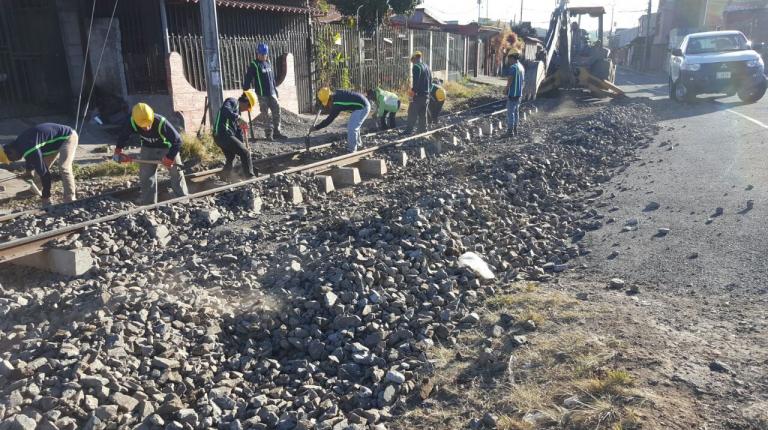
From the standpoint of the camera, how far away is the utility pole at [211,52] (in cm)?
1030

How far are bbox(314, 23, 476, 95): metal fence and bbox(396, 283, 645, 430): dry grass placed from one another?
14.5 meters

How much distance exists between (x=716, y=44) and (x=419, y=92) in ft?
30.5

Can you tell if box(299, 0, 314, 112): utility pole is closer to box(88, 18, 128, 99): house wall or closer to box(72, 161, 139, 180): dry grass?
box(88, 18, 128, 99): house wall

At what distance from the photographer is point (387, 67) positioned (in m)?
21.5

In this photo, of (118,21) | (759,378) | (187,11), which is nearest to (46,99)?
(118,21)

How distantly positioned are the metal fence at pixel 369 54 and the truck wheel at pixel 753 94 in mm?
11176

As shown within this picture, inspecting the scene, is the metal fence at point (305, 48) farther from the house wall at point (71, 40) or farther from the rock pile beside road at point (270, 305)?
the rock pile beside road at point (270, 305)

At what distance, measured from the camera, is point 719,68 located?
1503 cm

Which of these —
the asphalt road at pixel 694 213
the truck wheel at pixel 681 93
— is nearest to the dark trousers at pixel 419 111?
the asphalt road at pixel 694 213

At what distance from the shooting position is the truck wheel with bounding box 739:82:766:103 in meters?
15.4

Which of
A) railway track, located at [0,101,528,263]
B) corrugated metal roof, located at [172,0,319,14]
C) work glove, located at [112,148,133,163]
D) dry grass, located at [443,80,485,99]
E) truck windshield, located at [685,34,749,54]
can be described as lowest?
dry grass, located at [443,80,485,99]

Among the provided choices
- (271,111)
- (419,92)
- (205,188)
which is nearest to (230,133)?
(205,188)

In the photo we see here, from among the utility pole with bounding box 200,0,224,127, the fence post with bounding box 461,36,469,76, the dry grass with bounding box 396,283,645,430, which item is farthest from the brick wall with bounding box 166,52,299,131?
the fence post with bounding box 461,36,469,76

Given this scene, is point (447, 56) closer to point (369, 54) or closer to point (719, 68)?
point (369, 54)
